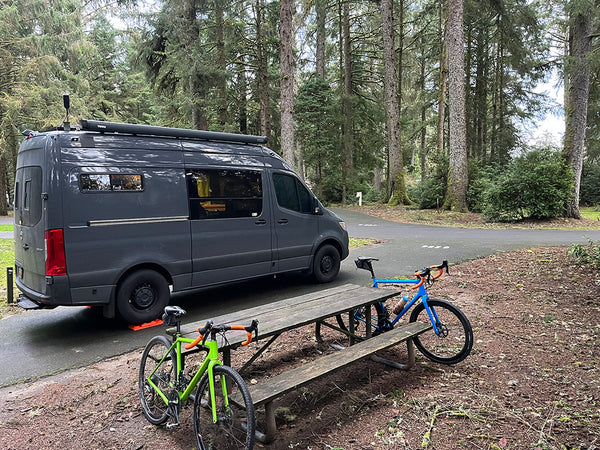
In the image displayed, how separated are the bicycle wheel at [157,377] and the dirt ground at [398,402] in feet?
0.38

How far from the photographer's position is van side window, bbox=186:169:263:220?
619cm

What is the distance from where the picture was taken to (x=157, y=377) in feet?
11.0

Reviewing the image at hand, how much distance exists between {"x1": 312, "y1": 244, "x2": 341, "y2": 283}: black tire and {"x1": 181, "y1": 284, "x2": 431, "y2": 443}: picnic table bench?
9.47 ft

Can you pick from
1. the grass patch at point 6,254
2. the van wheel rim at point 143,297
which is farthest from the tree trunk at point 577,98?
the grass patch at point 6,254

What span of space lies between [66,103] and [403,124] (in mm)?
27100

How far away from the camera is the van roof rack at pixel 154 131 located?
17.7 feet

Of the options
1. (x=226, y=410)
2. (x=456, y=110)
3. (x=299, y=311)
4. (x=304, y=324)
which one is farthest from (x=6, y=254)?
(x=456, y=110)

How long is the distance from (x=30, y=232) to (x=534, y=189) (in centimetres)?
1718

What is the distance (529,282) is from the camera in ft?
23.8

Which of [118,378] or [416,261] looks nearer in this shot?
[118,378]

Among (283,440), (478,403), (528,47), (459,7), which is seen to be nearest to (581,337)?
(478,403)

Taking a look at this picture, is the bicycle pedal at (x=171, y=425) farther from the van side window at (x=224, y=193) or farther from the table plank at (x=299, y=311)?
the van side window at (x=224, y=193)

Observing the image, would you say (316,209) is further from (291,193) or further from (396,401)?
(396,401)

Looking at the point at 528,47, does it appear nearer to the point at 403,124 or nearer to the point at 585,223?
the point at 403,124
